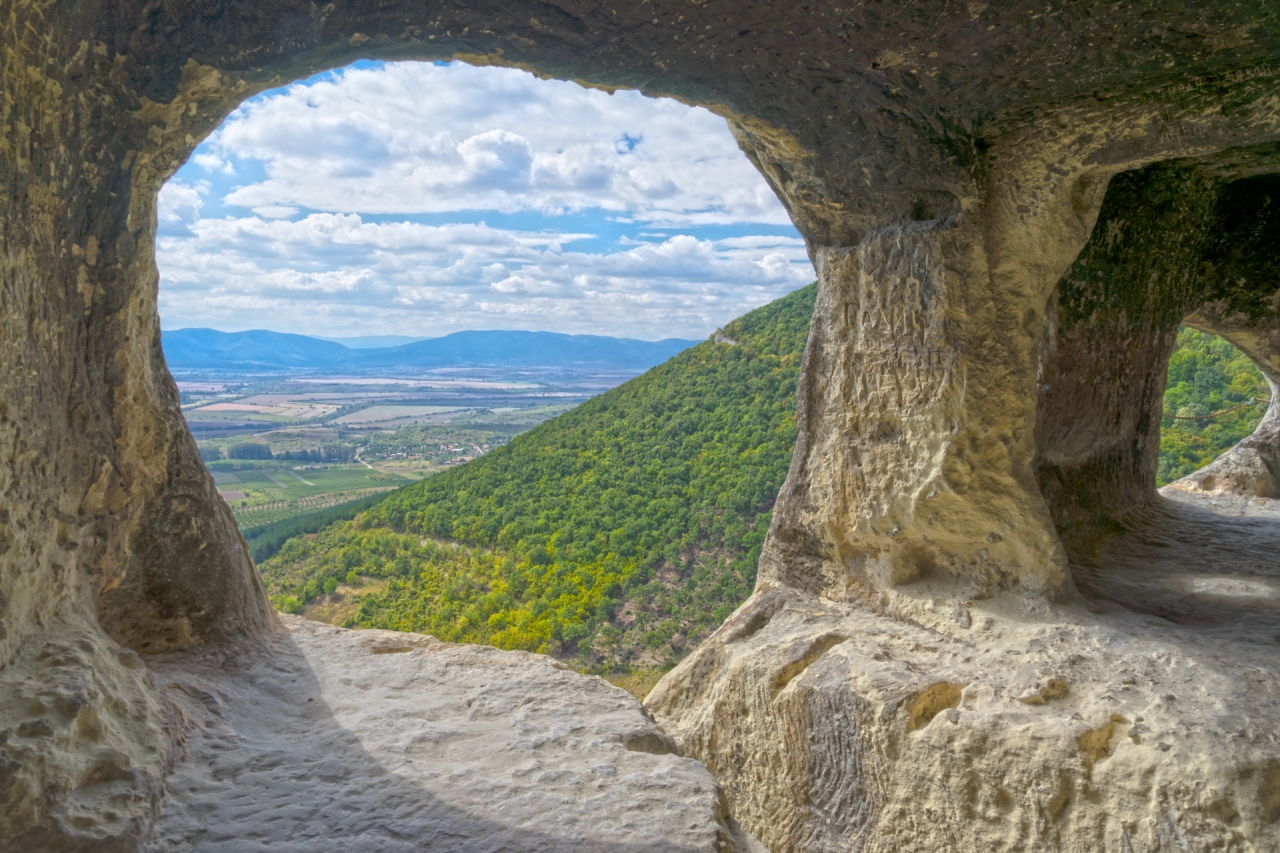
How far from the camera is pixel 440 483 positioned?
671 inches

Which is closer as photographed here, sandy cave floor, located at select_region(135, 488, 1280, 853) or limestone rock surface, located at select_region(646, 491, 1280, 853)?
sandy cave floor, located at select_region(135, 488, 1280, 853)

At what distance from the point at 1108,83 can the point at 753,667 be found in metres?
3.75

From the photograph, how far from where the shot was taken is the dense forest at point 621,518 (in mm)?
13102

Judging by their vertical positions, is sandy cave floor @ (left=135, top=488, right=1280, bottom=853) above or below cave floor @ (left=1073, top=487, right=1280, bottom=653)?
below

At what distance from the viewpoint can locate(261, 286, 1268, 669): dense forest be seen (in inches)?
516

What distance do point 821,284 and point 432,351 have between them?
57.2m

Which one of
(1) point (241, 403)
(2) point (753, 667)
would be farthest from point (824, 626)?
(1) point (241, 403)

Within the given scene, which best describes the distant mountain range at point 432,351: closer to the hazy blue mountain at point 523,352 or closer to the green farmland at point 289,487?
the hazy blue mountain at point 523,352

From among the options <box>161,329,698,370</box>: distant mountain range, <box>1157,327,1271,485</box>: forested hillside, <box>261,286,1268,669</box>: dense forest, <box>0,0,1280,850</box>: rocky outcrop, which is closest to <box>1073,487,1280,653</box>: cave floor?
<box>0,0,1280,850</box>: rocky outcrop

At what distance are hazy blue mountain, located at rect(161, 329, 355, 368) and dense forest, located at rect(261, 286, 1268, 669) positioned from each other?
31861 millimetres

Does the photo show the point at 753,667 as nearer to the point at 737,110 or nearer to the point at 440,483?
the point at 737,110

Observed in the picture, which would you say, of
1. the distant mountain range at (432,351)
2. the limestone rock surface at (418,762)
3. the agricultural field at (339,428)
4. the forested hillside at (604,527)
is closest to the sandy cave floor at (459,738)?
the limestone rock surface at (418,762)

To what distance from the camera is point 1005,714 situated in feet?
12.4

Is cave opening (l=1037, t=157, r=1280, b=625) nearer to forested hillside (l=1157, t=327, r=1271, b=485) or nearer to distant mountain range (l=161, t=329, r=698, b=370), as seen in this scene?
forested hillside (l=1157, t=327, r=1271, b=485)
